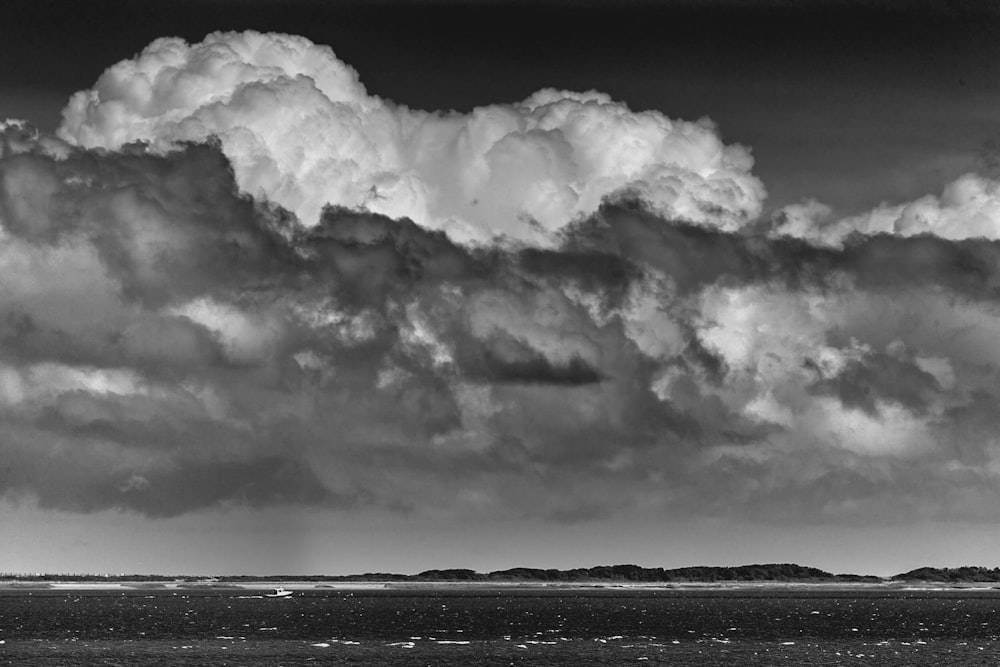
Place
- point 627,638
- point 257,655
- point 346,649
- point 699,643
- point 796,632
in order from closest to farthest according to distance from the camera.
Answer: point 257,655
point 346,649
point 699,643
point 627,638
point 796,632

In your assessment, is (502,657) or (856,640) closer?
(502,657)

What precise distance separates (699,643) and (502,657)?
32555mm

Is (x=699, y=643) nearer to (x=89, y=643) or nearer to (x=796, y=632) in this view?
(x=796, y=632)

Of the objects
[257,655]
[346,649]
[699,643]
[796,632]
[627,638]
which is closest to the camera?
[257,655]

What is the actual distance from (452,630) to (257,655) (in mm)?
60827

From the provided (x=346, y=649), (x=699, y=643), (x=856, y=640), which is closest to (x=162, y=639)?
(x=346, y=649)

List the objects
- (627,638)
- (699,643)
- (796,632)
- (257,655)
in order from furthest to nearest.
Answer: (796,632)
(627,638)
(699,643)
(257,655)

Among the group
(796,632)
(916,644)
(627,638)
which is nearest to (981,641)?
(916,644)

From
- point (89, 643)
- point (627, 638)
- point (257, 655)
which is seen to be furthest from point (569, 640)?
point (89, 643)

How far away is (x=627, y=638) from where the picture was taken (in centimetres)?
17512

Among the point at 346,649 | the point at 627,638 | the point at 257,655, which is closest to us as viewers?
the point at 257,655

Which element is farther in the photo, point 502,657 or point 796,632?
point 796,632

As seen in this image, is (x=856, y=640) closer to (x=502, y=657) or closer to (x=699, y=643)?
(x=699, y=643)

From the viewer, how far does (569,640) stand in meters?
170
